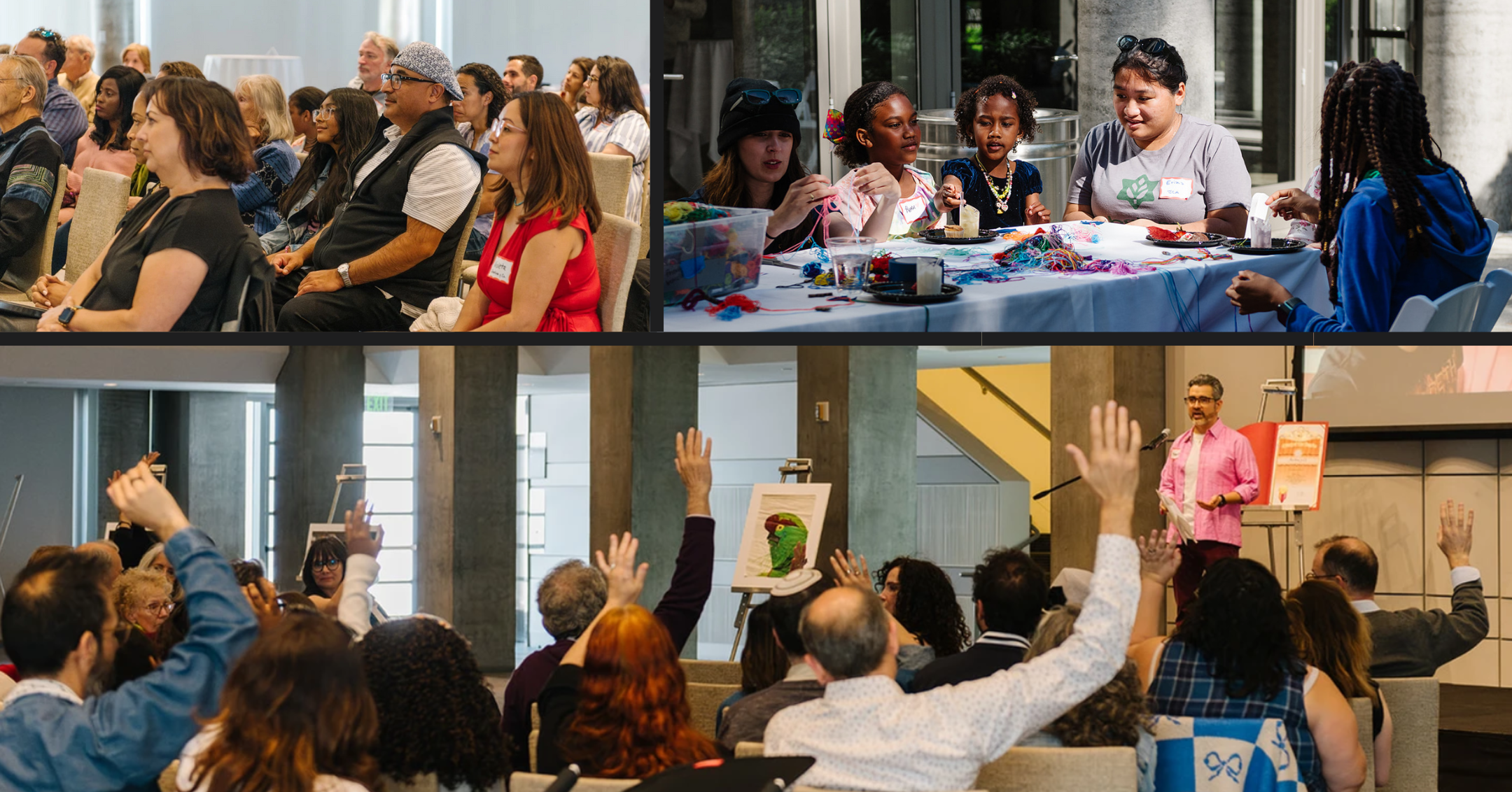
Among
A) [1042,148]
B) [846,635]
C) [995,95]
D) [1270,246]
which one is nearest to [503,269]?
[995,95]

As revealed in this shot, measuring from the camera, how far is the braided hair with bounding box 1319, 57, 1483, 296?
215 inches

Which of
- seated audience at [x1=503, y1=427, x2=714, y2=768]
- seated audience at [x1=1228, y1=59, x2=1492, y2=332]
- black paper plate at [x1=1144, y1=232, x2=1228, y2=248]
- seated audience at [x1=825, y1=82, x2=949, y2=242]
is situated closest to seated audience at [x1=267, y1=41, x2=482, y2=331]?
seated audience at [x1=825, y1=82, x2=949, y2=242]

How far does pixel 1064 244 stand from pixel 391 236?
2.57m

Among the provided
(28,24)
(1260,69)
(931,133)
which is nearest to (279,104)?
(28,24)

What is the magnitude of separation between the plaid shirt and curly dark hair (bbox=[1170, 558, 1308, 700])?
Answer: 0.02 meters

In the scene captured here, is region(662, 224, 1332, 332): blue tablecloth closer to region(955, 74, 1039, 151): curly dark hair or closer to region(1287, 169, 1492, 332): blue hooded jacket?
region(1287, 169, 1492, 332): blue hooded jacket

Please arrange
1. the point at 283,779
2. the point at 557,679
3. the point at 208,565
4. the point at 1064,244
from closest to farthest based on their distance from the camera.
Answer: the point at 283,779, the point at 208,565, the point at 557,679, the point at 1064,244

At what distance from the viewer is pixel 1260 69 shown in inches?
241

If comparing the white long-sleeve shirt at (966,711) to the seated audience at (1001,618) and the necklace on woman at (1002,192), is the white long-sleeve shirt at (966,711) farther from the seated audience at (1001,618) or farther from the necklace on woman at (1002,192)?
the necklace on woman at (1002,192)

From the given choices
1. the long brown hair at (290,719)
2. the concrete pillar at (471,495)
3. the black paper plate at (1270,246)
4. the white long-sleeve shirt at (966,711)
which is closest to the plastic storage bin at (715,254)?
the concrete pillar at (471,495)

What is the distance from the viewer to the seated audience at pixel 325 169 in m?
5.79

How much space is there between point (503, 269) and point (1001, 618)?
269 cm

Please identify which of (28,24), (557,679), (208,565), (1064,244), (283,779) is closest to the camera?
(283,779)

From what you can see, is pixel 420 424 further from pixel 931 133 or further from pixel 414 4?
pixel 931 133
